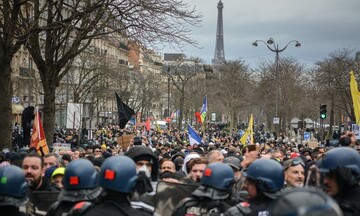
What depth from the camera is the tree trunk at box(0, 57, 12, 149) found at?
1730cm

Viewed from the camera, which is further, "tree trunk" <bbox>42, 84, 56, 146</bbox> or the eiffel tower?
the eiffel tower

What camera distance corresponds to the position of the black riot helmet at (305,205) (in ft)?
9.64

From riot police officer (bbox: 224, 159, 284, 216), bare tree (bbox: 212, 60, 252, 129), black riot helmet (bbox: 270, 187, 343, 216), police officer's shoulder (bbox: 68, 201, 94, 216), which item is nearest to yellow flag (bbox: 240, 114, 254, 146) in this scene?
riot police officer (bbox: 224, 159, 284, 216)

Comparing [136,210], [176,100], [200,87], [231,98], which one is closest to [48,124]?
[136,210]

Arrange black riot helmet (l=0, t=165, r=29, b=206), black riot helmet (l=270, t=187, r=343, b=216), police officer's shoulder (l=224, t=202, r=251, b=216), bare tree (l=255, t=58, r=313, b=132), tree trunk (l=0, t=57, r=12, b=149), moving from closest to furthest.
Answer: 1. black riot helmet (l=270, t=187, r=343, b=216)
2. police officer's shoulder (l=224, t=202, r=251, b=216)
3. black riot helmet (l=0, t=165, r=29, b=206)
4. tree trunk (l=0, t=57, r=12, b=149)
5. bare tree (l=255, t=58, r=313, b=132)

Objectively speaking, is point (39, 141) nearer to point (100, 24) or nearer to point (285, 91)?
point (100, 24)

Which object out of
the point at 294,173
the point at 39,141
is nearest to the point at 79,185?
the point at 294,173

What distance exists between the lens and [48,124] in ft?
66.9

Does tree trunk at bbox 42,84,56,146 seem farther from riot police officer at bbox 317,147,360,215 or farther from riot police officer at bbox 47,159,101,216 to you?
riot police officer at bbox 317,147,360,215

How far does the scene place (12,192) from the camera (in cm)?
512

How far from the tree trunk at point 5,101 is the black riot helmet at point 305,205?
594 inches

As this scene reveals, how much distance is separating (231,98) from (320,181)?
61421mm

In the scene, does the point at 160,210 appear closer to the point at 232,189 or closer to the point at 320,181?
the point at 232,189

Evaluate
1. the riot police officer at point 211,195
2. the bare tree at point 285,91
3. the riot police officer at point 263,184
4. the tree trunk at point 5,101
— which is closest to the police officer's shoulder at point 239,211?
the riot police officer at point 263,184
